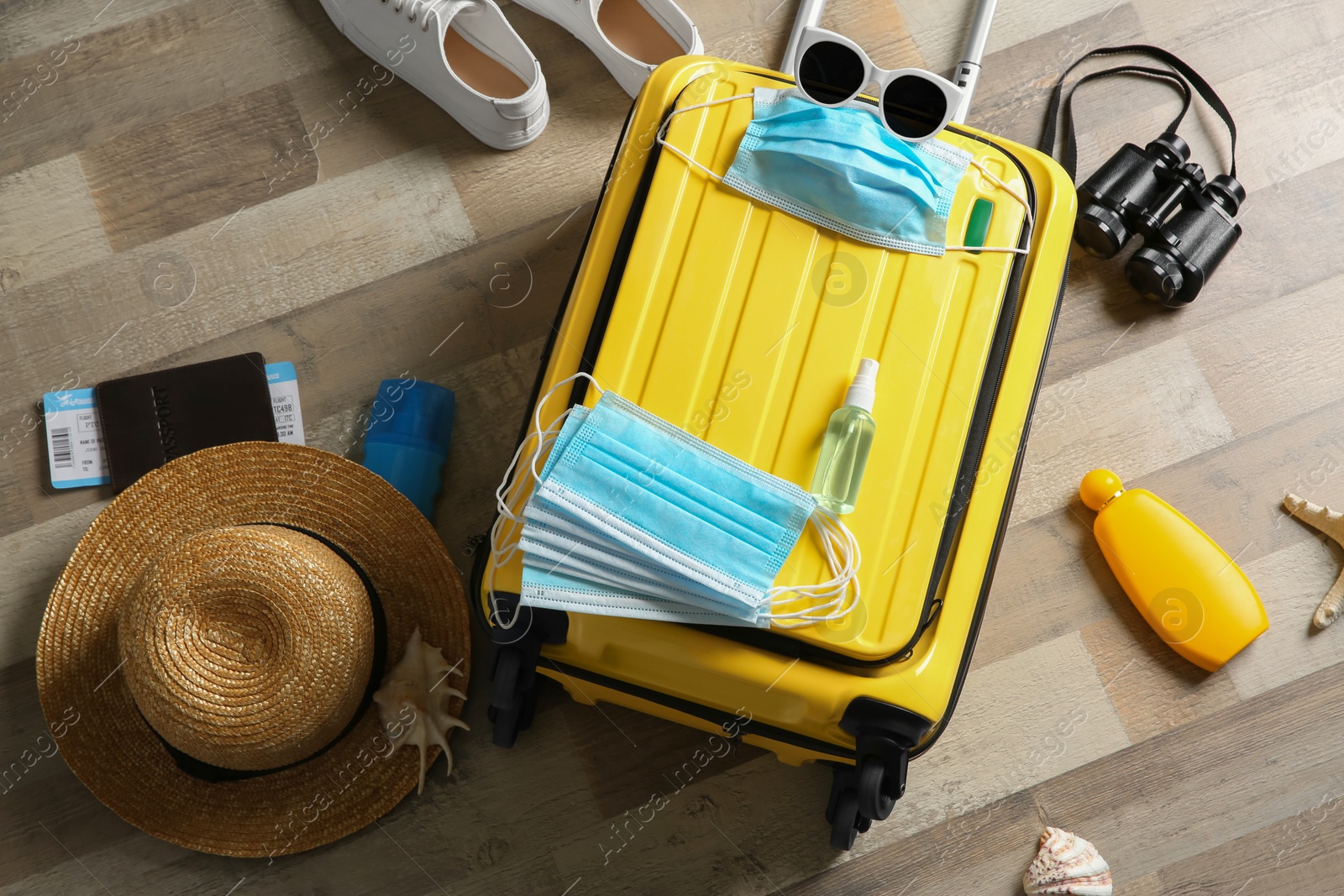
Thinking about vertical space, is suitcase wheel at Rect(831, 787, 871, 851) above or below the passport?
above

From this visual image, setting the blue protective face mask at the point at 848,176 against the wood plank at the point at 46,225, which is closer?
the blue protective face mask at the point at 848,176

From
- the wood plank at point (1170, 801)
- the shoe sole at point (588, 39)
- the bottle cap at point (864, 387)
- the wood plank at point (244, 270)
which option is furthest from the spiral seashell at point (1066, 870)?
the shoe sole at point (588, 39)

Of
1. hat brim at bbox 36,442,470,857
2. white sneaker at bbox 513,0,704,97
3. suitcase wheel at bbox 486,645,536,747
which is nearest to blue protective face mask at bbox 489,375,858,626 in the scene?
suitcase wheel at bbox 486,645,536,747

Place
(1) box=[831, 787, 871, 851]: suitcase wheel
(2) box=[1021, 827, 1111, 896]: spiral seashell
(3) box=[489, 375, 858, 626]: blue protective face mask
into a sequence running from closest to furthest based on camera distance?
(3) box=[489, 375, 858, 626]: blue protective face mask → (1) box=[831, 787, 871, 851]: suitcase wheel → (2) box=[1021, 827, 1111, 896]: spiral seashell

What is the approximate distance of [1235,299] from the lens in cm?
120

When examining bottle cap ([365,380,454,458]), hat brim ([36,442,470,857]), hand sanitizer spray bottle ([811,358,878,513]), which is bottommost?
hat brim ([36,442,470,857])

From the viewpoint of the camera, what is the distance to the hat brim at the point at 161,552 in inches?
38.3

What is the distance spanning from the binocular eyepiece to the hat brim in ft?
3.19

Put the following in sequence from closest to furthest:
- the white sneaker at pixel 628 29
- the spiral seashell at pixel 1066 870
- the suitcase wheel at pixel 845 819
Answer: the suitcase wheel at pixel 845 819
the spiral seashell at pixel 1066 870
the white sneaker at pixel 628 29

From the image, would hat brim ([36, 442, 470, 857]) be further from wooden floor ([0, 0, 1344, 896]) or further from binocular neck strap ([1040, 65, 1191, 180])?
binocular neck strap ([1040, 65, 1191, 180])

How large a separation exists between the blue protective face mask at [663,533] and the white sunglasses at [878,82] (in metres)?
0.39

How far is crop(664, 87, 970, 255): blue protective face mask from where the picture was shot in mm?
847

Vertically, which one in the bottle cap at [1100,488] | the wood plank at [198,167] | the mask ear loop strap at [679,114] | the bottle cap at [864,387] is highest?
the mask ear loop strap at [679,114]

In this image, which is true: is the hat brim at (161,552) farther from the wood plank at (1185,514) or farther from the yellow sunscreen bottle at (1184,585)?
the yellow sunscreen bottle at (1184,585)
